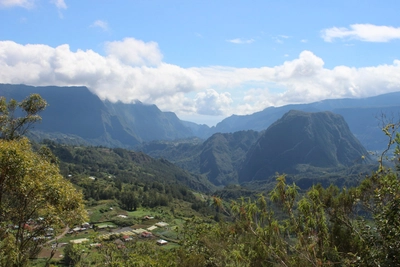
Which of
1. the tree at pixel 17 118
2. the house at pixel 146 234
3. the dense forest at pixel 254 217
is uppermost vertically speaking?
the tree at pixel 17 118

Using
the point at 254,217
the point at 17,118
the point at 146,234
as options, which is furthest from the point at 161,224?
the point at 254,217

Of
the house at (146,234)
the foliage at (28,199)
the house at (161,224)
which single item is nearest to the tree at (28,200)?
the foliage at (28,199)

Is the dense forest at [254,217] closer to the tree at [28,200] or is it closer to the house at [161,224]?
the tree at [28,200]

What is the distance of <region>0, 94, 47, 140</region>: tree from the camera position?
17.3 metres

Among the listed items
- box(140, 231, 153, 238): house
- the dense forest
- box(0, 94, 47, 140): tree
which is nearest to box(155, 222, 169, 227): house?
box(140, 231, 153, 238): house

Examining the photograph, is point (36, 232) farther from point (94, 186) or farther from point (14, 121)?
point (94, 186)

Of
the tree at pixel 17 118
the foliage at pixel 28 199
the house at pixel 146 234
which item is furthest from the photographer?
the house at pixel 146 234

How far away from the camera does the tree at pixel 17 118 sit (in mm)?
17328

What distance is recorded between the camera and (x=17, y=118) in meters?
18.5

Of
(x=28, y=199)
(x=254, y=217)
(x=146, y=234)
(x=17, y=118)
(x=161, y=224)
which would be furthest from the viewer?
(x=161, y=224)

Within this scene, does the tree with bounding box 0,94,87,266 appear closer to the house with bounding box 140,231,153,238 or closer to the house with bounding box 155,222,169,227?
the house with bounding box 140,231,153,238

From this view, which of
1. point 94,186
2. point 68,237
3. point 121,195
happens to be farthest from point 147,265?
point 94,186

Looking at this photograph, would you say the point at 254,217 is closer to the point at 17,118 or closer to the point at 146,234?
the point at 17,118

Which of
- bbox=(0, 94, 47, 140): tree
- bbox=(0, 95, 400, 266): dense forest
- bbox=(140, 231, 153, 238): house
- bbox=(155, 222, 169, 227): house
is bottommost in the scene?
bbox=(155, 222, 169, 227): house
